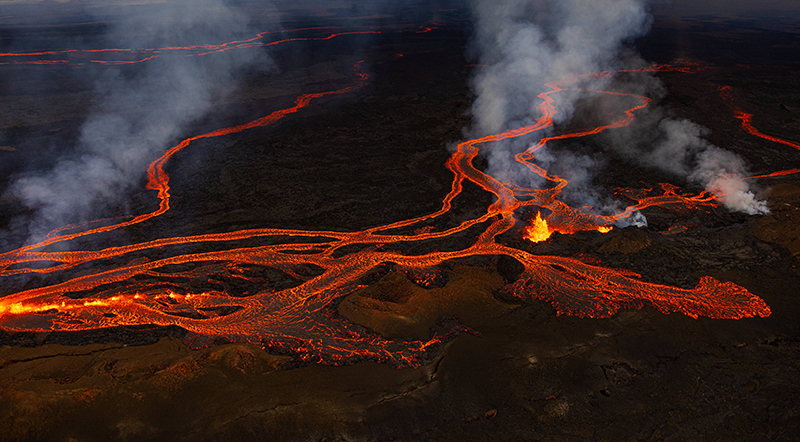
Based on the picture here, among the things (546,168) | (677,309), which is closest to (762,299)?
(677,309)

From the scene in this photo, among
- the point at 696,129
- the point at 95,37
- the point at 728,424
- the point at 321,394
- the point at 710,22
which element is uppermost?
the point at 95,37

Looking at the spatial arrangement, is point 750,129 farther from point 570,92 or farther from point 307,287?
point 307,287

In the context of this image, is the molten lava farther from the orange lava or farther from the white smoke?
the orange lava

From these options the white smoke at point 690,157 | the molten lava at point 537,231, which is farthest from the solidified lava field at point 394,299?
the white smoke at point 690,157

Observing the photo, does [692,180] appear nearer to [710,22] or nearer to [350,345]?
[350,345]

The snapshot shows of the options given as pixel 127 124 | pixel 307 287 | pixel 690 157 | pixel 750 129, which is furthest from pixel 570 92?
pixel 127 124

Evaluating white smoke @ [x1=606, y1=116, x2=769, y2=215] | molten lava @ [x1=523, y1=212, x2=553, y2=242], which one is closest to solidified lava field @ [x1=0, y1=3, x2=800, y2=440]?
molten lava @ [x1=523, y1=212, x2=553, y2=242]
